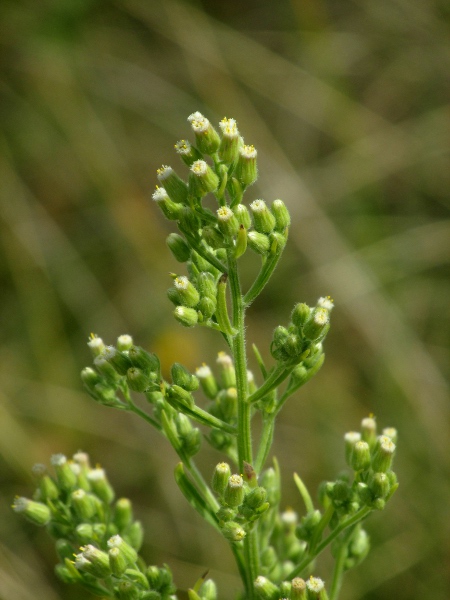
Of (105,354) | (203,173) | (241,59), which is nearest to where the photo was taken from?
(203,173)


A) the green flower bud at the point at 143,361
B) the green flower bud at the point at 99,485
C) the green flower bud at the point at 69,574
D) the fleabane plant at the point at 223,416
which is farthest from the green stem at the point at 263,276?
the green flower bud at the point at 69,574

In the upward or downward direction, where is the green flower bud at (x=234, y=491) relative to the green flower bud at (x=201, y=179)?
downward

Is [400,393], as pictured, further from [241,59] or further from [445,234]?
[241,59]

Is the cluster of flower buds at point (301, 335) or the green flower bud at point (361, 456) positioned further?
the green flower bud at point (361, 456)

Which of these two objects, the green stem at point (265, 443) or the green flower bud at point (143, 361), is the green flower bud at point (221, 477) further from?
the green flower bud at point (143, 361)

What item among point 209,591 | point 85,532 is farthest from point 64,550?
point 209,591

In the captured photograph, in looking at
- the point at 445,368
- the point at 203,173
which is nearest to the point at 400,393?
the point at 445,368

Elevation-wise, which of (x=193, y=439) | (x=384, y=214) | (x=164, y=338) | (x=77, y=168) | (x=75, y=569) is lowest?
(x=75, y=569)
